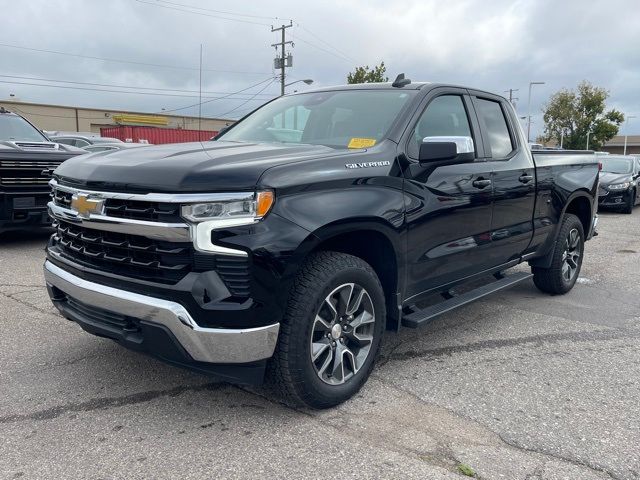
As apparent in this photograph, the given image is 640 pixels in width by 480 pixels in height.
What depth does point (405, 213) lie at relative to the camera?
11.2 feet

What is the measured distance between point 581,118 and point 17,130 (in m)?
50.3

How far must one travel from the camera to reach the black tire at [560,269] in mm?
5520

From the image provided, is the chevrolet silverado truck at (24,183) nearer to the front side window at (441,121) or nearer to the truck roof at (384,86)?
the truck roof at (384,86)

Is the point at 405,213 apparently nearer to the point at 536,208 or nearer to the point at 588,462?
the point at 588,462

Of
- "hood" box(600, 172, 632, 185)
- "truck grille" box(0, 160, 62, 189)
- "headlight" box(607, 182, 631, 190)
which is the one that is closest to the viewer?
"truck grille" box(0, 160, 62, 189)

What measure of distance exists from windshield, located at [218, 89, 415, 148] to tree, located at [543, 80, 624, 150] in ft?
164

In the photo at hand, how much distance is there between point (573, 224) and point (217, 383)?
403 cm

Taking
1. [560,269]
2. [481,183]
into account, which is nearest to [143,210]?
[481,183]

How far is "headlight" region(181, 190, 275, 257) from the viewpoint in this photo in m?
2.63

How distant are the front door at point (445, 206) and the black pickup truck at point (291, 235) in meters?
0.01

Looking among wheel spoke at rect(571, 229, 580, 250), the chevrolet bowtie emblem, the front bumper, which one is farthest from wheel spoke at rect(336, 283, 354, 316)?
the front bumper

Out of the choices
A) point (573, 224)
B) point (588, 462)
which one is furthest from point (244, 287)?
point (573, 224)

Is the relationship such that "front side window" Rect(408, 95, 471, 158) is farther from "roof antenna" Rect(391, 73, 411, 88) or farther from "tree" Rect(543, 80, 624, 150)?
"tree" Rect(543, 80, 624, 150)

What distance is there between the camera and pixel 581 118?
49500mm
